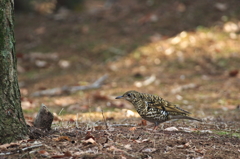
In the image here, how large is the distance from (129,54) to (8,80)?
8.07m

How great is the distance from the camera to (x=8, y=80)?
3.67m

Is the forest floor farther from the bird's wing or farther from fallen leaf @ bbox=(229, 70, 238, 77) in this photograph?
the bird's wing

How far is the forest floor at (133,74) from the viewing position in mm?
3855

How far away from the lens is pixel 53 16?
588 inches

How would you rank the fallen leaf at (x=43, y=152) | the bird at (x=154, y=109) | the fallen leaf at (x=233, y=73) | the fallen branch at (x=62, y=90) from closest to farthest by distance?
the fallen leaf at (x=43, y=152) → the bird at (x=154, y=109) → the fallen branch at (x=62, y=90) → the fallen leaf at (x=233, y=73)

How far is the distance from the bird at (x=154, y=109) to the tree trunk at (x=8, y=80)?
196 centimetres

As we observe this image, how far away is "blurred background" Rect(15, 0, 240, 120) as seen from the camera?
835 centimetres

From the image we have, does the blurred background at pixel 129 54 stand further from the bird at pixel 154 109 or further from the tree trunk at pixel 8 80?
the tree trunk at pixel 8 80

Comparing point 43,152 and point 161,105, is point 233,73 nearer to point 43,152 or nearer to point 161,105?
point 161,105

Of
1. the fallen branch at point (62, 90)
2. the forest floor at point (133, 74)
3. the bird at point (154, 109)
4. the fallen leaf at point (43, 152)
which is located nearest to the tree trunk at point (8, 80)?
the forest floor at point (133, 74)

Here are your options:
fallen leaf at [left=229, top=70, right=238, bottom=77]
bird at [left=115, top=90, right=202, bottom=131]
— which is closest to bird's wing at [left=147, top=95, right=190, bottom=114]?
bird at [left=115, top=90, right=202, bottom=131]

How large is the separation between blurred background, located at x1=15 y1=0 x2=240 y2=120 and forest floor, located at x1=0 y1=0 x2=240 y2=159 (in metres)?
0.03

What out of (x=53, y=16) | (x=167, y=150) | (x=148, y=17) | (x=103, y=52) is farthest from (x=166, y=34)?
(x=167, y=150)

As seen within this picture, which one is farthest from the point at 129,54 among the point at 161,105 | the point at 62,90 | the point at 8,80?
the point at 8,80
